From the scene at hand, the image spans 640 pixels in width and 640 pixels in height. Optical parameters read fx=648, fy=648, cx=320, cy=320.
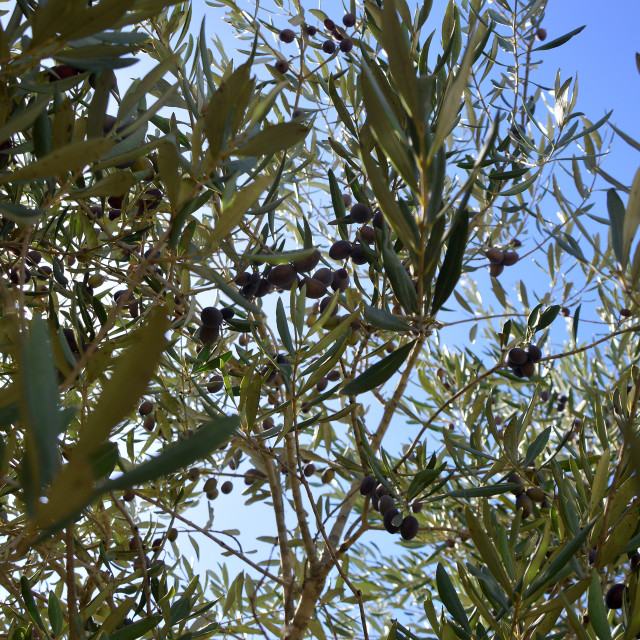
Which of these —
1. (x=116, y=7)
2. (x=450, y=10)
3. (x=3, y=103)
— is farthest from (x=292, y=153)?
(x=116, y=7)

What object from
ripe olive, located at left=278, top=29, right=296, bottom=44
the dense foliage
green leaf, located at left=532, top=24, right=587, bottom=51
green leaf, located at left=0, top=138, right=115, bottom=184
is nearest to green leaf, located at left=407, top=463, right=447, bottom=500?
the dense foliage

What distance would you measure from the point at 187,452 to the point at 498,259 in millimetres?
1855

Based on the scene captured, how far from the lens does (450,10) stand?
1.78 meters

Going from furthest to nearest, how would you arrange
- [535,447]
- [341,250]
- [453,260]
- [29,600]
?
1. [341,250]
2. [535,447]
3. [29,600]
4. [453,260]

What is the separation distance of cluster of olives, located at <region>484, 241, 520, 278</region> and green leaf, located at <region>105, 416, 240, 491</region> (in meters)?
1.80

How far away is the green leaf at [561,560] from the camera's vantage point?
878 millimetres

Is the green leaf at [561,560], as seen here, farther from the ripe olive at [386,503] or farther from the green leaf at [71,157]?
the green leaf at [71,157]

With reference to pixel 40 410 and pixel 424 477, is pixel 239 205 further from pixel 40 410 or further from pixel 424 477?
pixel 424 477

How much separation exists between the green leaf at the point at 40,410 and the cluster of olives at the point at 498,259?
1886 mm

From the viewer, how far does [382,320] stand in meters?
0.97

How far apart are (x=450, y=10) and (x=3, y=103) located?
130 cm

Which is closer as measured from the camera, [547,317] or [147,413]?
[547,317]

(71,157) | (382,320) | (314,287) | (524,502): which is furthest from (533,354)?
(71,157)

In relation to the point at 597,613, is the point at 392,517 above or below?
above
